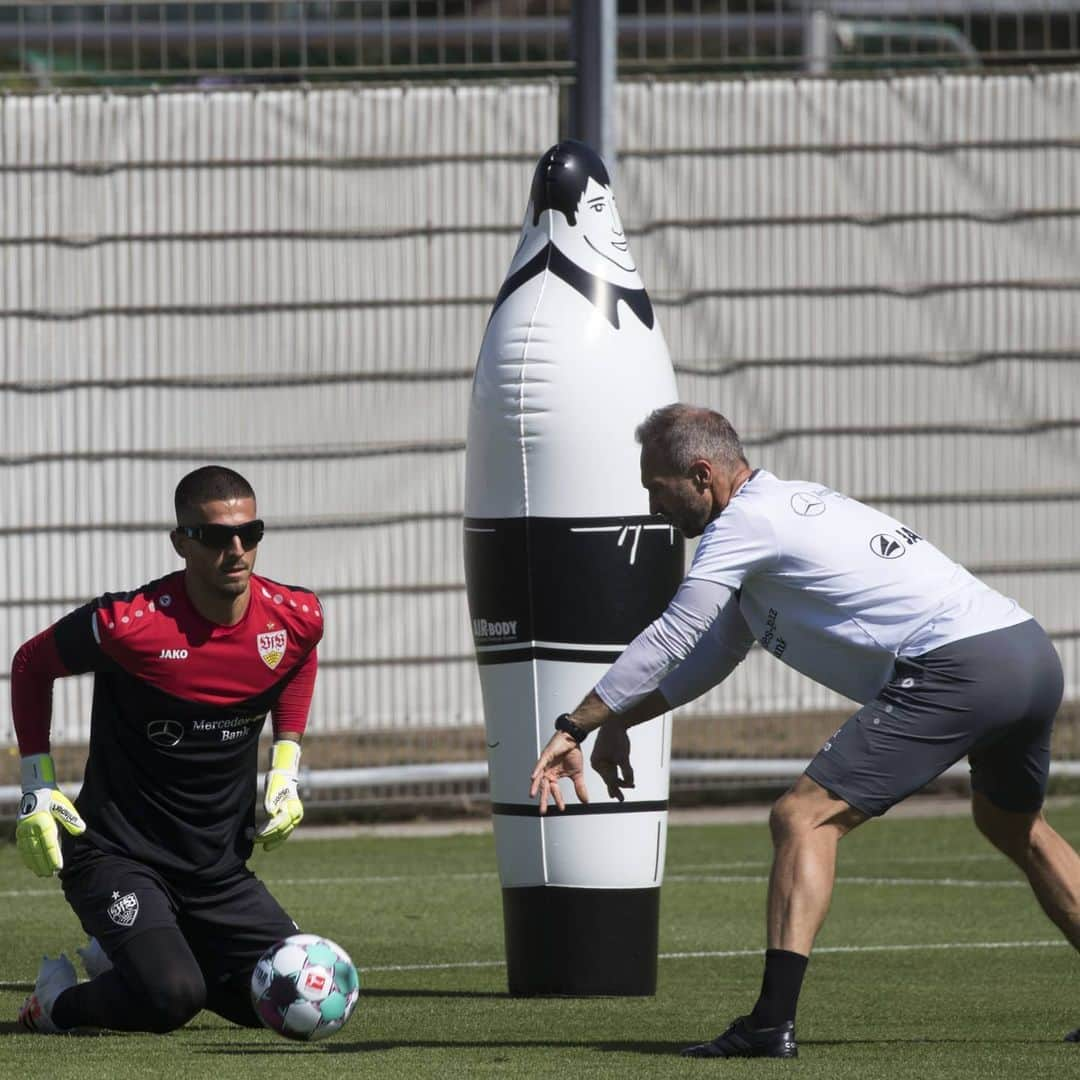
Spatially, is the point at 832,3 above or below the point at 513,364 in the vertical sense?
above

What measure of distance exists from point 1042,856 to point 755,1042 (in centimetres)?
107

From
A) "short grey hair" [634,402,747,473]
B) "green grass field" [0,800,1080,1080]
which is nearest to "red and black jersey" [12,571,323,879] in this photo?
"green grass field" [0,800,1080,1080]

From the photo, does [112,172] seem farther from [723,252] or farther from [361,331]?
[723,252]

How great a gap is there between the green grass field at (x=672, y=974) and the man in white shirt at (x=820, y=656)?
56 centimetres

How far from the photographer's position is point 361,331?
1209 cm

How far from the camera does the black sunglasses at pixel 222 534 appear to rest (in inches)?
251

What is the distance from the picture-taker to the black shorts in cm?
638

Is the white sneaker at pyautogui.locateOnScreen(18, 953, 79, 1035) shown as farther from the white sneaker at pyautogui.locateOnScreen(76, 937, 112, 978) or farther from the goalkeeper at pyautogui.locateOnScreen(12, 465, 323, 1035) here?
the white sneaker at pyautogui.locateOnScreen(76, 937, 112, 978)

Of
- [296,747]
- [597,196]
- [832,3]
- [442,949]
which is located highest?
[832,3]

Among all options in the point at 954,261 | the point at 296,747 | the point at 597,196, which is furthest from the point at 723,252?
the point at 296,747

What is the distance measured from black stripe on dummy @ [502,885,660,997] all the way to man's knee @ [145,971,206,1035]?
1458 millimetres

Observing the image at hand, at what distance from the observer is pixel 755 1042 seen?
5.80m

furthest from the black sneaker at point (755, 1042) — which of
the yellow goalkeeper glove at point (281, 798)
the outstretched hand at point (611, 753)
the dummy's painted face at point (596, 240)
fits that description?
the dummy's painted face at point (596, 240)

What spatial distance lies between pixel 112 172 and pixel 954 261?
14.7 ft
